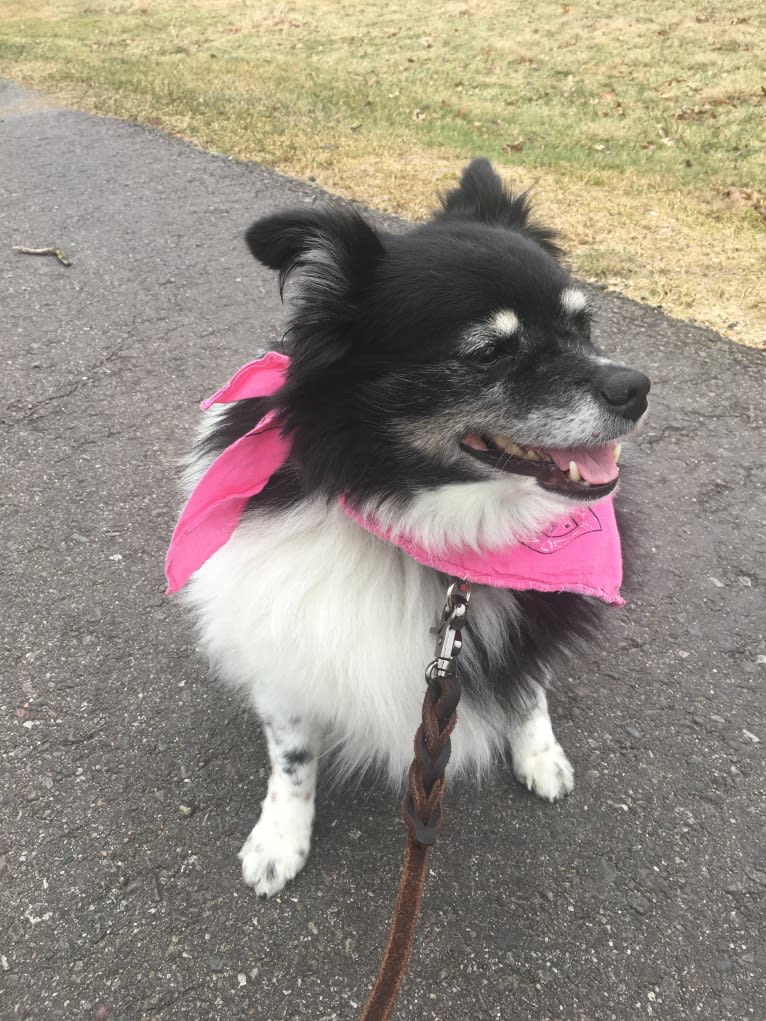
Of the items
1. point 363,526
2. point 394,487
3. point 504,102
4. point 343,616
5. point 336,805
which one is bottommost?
point 336,805

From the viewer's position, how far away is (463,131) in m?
7.96

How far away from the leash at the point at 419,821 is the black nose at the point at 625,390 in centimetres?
71

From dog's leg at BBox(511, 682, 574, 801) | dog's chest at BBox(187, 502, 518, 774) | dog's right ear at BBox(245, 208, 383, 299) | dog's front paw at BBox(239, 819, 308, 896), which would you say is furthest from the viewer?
dog's leg at BBox(511, 682, 574, 801)

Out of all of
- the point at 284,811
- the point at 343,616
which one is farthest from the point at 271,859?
the point at 343,616

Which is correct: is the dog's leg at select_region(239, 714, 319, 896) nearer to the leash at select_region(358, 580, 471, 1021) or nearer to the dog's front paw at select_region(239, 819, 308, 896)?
the dog's front paw at select_region(239, 819, 308, 896)

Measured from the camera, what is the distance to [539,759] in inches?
93.0

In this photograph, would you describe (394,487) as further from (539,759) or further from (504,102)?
(504,102)

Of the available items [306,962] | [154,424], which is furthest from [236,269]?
[306,962]

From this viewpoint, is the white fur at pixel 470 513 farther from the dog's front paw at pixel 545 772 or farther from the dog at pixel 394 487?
the dog's front paw at pixel 545 772

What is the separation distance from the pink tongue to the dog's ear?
825 millimetres

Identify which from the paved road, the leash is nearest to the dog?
the paved road

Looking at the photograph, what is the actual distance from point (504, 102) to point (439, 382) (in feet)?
29.2

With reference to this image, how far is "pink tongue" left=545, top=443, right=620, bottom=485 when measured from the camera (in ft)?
6.22

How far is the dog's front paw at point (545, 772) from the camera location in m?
2.34
